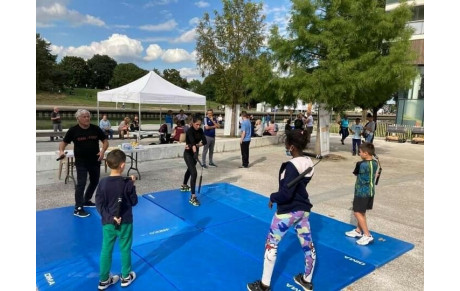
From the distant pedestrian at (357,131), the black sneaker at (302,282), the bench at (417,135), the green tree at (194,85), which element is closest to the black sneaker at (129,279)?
the black sneaker at (302,282)

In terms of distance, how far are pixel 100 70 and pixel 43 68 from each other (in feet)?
157

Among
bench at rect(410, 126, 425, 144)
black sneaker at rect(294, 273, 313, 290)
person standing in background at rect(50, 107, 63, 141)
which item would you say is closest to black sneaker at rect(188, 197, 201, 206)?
black sneaker at rect(294, 273, 313, 290)

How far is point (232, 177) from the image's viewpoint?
9.24m

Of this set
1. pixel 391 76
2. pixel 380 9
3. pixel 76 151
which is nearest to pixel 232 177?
pixel 76 151

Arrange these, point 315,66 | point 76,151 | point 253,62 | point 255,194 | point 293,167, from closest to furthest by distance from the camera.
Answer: point 293,167 → point 76,151 → point 255,194 → point 315,66 → point 253,62

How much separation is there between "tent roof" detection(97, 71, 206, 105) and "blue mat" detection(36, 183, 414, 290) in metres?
8.34

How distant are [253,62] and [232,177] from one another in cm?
1144

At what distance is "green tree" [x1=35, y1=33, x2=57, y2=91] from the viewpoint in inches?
2197

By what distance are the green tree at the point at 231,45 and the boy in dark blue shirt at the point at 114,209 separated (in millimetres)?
15809

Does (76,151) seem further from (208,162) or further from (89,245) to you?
(208,162)

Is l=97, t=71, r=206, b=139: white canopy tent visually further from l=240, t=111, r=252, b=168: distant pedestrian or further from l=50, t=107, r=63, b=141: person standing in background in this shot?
l=240, t=111, r=252, b=168: distant pedestrian

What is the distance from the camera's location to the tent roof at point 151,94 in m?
13.8

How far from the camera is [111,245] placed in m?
3.34

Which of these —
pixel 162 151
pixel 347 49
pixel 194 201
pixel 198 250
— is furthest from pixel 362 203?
pixel 347 49
